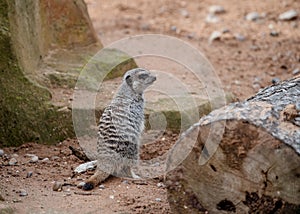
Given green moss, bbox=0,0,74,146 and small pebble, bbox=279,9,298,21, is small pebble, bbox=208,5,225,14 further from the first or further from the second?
green moss, bbox=0,0,74,146

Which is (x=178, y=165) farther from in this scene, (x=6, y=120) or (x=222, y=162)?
(x=6, y=120)

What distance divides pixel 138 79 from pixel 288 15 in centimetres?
411

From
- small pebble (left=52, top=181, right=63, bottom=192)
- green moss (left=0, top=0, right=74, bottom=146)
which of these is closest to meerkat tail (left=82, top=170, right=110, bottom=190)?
small pebble (left=52, top=181, right=63, bottom=192)

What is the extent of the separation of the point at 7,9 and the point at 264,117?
2.16 m

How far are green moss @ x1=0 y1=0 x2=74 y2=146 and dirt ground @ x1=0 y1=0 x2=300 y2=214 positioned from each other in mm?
85

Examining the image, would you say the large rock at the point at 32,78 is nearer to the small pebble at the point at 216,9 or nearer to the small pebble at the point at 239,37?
the small pebble at the point at 239,37

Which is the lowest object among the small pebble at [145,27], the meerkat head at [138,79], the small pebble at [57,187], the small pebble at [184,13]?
the small pebble at [57,187]

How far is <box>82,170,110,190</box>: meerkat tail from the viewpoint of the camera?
3.96 meters

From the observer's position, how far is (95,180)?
4.02 metres

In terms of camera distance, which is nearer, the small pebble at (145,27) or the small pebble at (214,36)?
the small pebble at (214,36)

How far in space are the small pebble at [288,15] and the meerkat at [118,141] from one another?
418 centimetres

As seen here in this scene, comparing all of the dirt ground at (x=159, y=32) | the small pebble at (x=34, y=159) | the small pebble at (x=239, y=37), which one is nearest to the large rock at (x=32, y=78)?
the dirt ground at (x=159, y=32)

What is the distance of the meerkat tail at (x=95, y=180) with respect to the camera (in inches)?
156

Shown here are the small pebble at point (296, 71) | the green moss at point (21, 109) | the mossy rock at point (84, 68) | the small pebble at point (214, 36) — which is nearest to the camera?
the green moss at point (21, 109)
